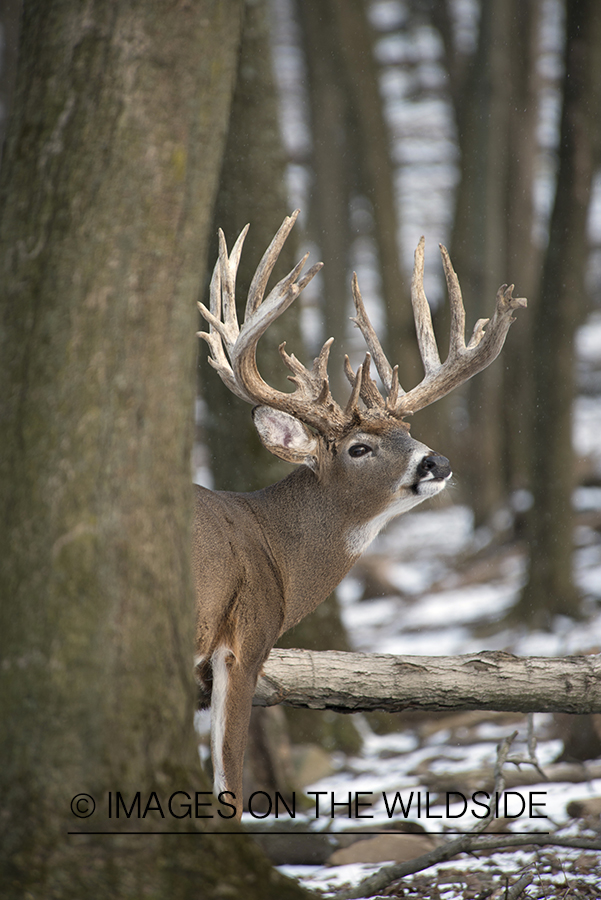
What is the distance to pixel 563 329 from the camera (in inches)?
305

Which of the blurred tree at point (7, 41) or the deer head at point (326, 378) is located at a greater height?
the blurred tree at point (7, 41)

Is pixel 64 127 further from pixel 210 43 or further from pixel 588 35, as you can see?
pixel 588 35

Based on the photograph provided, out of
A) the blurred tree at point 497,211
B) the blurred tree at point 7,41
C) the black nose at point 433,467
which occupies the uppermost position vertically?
the blurred tree at point 7,41

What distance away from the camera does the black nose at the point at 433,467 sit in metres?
4.50

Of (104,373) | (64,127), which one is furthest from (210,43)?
(104,373)

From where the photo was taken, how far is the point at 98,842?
2283 millimetres

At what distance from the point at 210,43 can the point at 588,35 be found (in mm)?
6230

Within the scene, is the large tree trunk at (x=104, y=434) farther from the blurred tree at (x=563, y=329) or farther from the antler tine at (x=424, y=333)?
the blurred tree at (x=563, y=329)

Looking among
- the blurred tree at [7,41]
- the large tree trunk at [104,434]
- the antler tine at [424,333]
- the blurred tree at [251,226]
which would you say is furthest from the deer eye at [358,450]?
the blurred tree at [7,41]

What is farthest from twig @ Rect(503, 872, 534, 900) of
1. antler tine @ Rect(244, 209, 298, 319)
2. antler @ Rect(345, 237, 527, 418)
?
antler tine @ Rect(244, 209, 298, 319)

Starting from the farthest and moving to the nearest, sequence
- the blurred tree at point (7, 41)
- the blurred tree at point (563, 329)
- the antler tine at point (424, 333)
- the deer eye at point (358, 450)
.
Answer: the blurred tree at point (7, 41) < the blurred tree at point (563, 329) < the antler tine at point (424, 333) < the deer eye at point (358, 450)

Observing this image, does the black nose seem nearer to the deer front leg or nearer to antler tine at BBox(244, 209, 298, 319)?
antler tine at BBox(244, 209, 298, 319)

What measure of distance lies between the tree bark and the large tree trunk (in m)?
1.56

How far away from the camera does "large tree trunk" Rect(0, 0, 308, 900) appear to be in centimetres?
232
